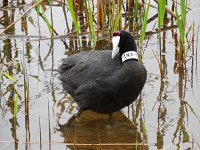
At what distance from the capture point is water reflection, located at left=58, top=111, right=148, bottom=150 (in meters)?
4.18

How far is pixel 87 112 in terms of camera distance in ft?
16.2

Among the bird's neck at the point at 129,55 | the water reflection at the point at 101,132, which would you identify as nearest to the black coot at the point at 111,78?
the bird's neck at the point at 129,55

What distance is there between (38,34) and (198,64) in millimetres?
1895

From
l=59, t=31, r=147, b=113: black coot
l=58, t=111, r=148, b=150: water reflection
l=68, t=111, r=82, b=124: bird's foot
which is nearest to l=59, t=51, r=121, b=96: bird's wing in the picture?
l=59, t=31, r=147, b=113: black coot

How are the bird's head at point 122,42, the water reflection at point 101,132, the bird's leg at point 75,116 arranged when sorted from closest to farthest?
the water reflection at point 101,132 < the bird's head at point 122,42 < the bird's leg at point 75,116

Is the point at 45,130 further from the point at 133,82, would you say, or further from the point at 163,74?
the point at 163,74

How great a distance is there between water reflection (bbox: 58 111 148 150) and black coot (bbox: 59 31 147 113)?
0.59 ft

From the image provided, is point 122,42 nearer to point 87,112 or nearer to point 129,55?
point 129,55

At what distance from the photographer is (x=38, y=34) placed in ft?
20.5

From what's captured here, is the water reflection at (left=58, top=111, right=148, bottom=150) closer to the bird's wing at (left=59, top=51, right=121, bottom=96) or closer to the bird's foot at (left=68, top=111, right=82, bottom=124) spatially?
the bird's foot at (left=68, top=111, right=82, bottom=124)

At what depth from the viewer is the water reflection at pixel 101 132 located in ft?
13.7

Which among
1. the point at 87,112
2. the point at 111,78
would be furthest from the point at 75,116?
the point at 111,78

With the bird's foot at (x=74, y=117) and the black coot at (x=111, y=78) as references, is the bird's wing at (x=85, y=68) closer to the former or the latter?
the black coot at (x=111, y=78)

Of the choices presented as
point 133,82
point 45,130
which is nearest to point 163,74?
point 133,82
